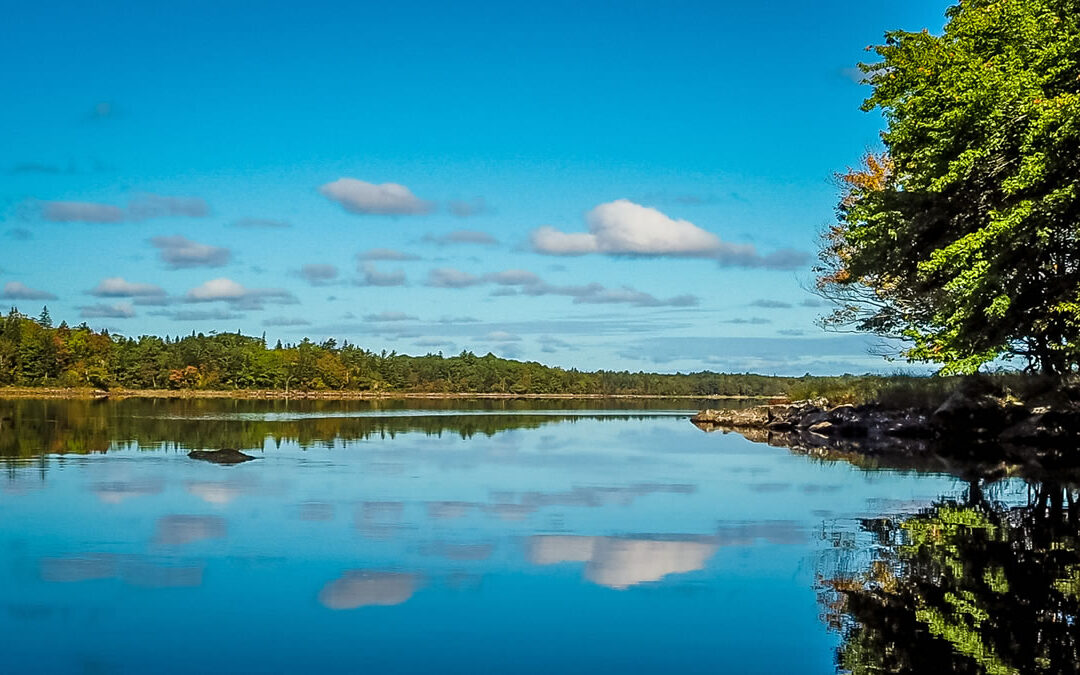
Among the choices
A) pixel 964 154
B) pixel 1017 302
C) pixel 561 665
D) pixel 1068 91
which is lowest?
pixel 561 665

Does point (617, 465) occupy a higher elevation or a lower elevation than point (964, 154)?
lower

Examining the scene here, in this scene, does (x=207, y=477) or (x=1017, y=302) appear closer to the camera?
(x=207, y=477)

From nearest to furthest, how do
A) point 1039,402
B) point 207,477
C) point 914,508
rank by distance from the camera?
point 914,508
point 207,477
point 1039,402

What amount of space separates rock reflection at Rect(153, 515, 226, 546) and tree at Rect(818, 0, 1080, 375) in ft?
49.6

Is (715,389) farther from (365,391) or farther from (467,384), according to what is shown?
(365,391)

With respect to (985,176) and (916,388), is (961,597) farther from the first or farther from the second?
(916,388)

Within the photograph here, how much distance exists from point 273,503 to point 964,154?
50.8 feet

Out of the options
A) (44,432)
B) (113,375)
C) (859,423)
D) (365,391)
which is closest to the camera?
Answer: (44,432)

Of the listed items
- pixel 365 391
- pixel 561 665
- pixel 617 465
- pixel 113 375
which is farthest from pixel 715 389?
pixel 561 665

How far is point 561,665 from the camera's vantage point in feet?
25.4

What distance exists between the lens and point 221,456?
2520 centimetres

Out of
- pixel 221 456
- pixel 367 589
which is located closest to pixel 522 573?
pixel 367 589

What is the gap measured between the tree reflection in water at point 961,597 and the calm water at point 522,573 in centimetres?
4

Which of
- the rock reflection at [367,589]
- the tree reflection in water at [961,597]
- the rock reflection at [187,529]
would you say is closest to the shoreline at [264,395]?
the tree reflection in water at [961,597]
